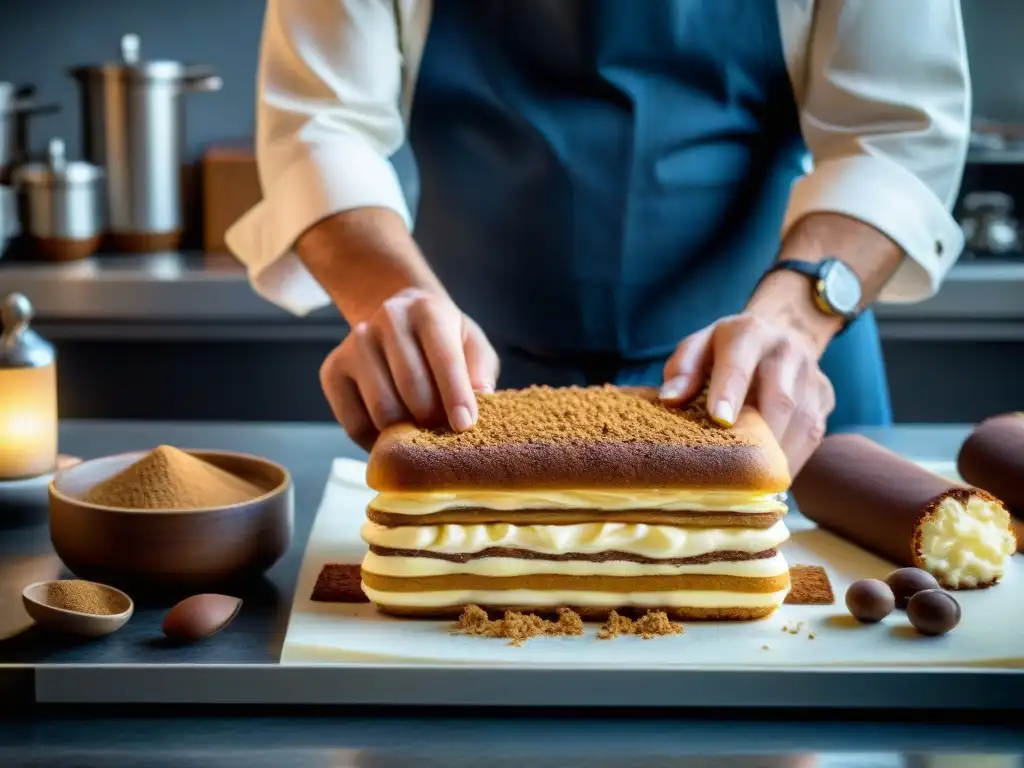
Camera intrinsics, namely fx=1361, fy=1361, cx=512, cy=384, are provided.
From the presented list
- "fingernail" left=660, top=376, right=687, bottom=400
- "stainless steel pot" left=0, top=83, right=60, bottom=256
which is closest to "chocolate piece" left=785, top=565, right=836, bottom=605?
"fingernail" left=660, top=376, right=687, bottom=400

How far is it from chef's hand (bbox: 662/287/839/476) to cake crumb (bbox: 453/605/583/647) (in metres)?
0.21

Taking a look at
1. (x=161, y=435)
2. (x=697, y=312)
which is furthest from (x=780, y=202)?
(x=161, y=435)

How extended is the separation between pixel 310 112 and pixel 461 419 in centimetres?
59

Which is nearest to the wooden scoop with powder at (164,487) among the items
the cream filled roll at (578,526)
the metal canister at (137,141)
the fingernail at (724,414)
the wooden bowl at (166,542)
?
the wooden bowl at (166,542)

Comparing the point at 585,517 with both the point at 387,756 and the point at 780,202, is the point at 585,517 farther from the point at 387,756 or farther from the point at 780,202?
the point at 780,202

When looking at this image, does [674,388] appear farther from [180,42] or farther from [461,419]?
Result: [180,42]

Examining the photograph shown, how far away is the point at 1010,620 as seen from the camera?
39.4 inches

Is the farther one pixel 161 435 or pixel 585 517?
pixel 161 435

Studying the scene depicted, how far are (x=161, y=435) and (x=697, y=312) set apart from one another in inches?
25.2

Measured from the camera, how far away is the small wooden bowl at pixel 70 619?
0.93 m

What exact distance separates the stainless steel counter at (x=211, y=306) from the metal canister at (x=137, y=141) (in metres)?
0.22

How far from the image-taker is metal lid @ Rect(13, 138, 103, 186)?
2.72m

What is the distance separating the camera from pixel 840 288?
134 centimetres

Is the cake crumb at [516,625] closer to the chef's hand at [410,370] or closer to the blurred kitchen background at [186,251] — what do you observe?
the chef's hand at [410,370]
